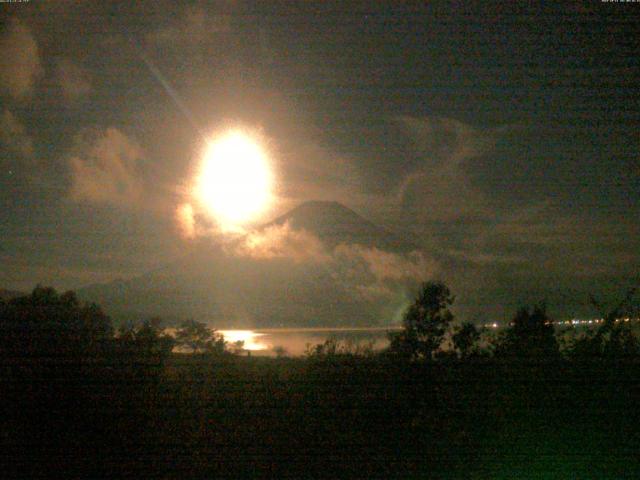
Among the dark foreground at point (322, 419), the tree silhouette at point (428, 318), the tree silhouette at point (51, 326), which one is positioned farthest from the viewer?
the tree silhouette at point (428, 318)

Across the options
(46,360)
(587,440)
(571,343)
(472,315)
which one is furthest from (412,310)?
(46,360)

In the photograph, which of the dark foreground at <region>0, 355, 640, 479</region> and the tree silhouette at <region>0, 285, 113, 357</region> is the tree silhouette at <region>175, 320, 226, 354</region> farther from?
the tree silhouette at <region>0, 285, 113, 357</region>

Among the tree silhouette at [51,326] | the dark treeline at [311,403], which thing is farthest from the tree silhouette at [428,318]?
the tree silhouette at [51,326]

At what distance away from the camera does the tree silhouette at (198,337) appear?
4.27 m

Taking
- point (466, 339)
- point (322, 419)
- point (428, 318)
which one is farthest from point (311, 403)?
point (466, 339)

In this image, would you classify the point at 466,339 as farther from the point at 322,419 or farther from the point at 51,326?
the point at 51,326

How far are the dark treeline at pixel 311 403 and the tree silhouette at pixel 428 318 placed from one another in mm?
22

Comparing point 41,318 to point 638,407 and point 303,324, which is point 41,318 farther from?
point 638,407

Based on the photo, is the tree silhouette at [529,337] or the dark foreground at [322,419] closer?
the dark foreground at [322,419]

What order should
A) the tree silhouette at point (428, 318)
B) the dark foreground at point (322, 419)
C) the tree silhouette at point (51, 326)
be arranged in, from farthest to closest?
1. the tree silhouette at point (428, 318)
2. the tree silhouette at point (51, 326)
3. the dark foreground at point (322, 419)

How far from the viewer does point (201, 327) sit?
4.27 m

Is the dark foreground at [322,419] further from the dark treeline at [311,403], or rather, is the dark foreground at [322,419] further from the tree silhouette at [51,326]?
the tree silhouette at [51,326]

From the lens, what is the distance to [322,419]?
4.44 metres

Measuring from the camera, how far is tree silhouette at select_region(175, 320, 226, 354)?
4270mm
